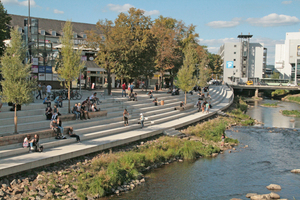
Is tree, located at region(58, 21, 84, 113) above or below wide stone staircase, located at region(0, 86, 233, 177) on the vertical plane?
above

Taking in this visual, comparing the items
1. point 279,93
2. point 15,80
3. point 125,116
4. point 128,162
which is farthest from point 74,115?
point 279,93

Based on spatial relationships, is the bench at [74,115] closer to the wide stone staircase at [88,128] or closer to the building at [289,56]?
the wide stone staircase at [88,128]

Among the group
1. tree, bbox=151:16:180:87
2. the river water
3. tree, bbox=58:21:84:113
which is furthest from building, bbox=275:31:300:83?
tree, bbox=58:21:84:113

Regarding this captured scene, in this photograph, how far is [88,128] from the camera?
63.2 ft

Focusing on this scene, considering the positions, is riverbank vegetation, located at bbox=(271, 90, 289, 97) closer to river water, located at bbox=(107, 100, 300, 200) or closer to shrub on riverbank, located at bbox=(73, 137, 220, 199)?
river water, located at bbox=(107, 100, 300, 200)

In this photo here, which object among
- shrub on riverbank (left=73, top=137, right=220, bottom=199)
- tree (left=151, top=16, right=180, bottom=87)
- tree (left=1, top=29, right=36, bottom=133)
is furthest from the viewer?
tree (left=151, top=16, right=180, bottom=87)

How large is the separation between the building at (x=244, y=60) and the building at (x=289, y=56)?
1246cm

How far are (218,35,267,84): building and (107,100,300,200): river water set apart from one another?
80.8 metres

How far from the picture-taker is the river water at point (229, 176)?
1361 centimetres

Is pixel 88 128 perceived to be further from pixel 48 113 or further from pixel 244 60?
pixel 244 60

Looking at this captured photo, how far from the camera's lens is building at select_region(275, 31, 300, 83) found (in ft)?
334

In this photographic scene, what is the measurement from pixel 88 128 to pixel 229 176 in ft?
32.3

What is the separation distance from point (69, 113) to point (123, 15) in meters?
17.1

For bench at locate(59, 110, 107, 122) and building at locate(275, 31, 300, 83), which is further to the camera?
building at locate(275, 31, 300, 83)
